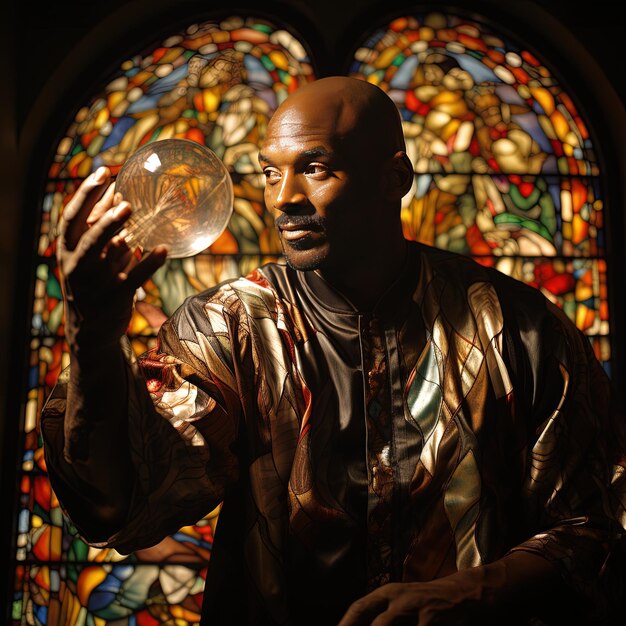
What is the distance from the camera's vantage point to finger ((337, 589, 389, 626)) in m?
1.39

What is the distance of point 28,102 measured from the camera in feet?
10.0

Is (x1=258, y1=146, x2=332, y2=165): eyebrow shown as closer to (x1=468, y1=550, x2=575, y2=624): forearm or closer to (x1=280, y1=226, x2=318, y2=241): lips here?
(x1=280, y1=226, x2=318, y2=241): lips

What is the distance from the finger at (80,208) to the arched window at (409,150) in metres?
1.60

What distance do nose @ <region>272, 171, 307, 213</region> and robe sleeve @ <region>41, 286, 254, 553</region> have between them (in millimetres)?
186

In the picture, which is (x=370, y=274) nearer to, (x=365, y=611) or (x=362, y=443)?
(x=362, y=443)

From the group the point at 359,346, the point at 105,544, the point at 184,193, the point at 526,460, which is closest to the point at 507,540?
the point at 526,460

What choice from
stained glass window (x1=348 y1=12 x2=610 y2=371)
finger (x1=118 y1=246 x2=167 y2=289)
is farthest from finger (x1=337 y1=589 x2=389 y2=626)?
stained glass window (x1=348 y1=12 x2=610 y2=371)

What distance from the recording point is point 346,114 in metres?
1.69

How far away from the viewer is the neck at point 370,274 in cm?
173

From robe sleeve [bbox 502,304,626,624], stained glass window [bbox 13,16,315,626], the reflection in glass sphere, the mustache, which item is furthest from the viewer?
stained glass window [bbox 13,16,315,626]

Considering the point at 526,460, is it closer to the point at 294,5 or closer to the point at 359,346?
the point at 359,346

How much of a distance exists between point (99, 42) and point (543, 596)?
7.09ft

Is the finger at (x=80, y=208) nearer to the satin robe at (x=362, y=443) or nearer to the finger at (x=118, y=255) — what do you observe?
the finger at (x=118, y=255)

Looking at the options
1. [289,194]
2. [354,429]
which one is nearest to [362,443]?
[354,429]
